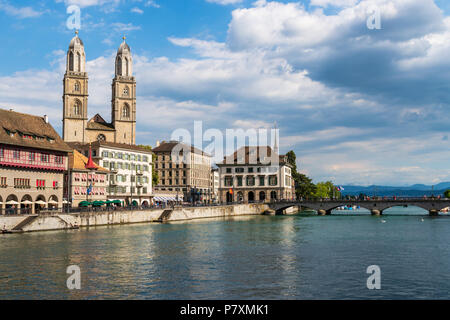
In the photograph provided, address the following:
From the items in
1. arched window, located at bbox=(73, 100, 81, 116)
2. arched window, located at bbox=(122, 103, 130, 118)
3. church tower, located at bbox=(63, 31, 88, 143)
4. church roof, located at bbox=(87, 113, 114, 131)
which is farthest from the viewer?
arched window, located at bbox=(122, 103, 130, 118)

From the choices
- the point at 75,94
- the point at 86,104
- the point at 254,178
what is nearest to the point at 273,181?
the point at 254,178

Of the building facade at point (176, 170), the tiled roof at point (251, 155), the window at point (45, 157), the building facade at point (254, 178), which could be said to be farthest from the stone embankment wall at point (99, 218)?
the building facade at point (176, 170)

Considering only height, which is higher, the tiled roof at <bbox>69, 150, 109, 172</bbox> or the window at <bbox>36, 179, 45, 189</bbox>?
the tiled roof at <bbox>69, 150, 109, 172</bbox>

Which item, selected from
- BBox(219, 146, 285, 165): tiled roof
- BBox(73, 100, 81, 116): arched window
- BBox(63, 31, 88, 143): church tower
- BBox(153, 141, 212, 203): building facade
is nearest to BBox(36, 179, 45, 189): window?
BBox(63, 31, 88, 143): church tower

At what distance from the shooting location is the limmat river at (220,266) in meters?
24.3

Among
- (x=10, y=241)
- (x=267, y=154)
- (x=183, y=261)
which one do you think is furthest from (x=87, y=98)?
(x=183, y=261)

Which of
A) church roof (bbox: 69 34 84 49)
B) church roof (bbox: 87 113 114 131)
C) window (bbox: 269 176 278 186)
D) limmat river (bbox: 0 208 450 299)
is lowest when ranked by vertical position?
limmat river (bbox: 0 208 450 299)

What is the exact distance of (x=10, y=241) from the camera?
43344mm

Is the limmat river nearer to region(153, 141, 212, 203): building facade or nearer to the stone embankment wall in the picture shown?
the stone embankment wall

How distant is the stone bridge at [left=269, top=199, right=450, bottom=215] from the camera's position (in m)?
96.9

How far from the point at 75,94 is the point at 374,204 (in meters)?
71.4

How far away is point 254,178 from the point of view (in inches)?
4909

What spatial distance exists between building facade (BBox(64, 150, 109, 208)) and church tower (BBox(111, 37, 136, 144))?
42.2m
